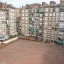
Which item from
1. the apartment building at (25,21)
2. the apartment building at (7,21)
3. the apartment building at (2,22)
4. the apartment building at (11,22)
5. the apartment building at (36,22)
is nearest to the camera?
the apartment building at (2,22)

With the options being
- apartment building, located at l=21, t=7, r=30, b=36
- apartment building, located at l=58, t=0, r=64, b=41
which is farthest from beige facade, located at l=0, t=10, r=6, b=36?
apartment building, located at l=58, t=0, r=64, b=41

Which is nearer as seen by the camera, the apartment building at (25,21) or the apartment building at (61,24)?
the apartment building at (61,24)

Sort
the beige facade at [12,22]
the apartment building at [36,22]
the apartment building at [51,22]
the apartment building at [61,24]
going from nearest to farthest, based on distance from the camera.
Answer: the apartment building at [61,24] < the apartment building at [51,22] < the apartment building at [36,22] < the beige facade at [12,22]

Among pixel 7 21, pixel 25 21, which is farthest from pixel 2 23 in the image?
pixel 25 21

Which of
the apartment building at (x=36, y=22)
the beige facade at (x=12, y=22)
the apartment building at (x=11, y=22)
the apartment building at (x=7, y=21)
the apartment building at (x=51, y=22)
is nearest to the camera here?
the apartment building at (x=51, y=22)

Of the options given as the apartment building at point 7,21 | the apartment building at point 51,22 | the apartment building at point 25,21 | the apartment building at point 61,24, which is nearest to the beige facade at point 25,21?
the apartment building at point 25,21

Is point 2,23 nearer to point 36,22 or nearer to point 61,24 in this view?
point 36,22

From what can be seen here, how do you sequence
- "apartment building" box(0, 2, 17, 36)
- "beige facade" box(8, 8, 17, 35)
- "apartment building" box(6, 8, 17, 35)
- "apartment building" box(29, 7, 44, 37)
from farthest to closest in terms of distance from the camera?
"beige facade" box(8, 8, 17, 35), "apartment building" box(6, 8, 17, 35), "apartment building" box(0, 2, 17, 36), "apartment building" box(29, 7, 44, 37)

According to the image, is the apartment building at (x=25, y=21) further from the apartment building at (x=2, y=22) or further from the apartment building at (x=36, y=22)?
the apartment building at (x=2, y=22)

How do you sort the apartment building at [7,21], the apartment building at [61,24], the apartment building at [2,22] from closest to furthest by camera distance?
the apartment building at [61,24], the apartment building at [2,22], the apartment building at [7,21]

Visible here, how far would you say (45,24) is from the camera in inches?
1494

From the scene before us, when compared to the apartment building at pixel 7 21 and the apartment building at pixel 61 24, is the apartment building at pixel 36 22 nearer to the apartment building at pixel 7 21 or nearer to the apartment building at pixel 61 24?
the apartment building at pixel 61 24

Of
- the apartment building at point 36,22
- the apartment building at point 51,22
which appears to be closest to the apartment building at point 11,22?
the apartment building at point 36,22

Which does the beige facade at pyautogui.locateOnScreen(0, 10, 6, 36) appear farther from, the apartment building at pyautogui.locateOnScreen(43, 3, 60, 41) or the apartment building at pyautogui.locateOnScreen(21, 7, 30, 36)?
the apartment building at pyautogui.locateOnScreen(43, 3, 60, 41)
